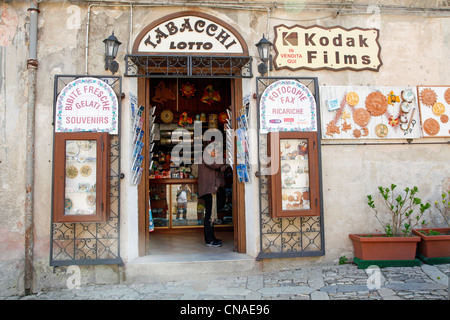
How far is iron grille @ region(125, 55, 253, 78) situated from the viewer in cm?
538

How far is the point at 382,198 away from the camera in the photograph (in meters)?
5.68

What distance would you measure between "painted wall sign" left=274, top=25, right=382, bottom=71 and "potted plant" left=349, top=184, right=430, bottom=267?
6.73 feet

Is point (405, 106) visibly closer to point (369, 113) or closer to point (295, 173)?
point (369, 113)

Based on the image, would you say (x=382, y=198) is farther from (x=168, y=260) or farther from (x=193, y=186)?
(x=193, y=186)

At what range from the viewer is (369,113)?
566cm

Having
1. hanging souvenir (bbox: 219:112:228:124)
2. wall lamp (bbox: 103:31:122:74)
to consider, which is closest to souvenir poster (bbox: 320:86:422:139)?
wall lamp (bbox: 103:31:122:74)

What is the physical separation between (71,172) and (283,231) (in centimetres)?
317

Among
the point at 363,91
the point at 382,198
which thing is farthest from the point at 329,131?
the point at 382,198

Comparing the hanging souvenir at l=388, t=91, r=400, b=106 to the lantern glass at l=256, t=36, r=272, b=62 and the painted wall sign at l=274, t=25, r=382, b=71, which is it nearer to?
the painted wall sign at l=274, t=25, r=382, b=71

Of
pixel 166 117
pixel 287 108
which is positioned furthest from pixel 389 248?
pixel 166 117

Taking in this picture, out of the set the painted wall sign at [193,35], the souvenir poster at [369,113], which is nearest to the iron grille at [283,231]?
the painted wall sign at [193,35]

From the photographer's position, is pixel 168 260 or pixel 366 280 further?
pixel 168 260

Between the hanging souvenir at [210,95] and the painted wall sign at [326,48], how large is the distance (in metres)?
3.23
